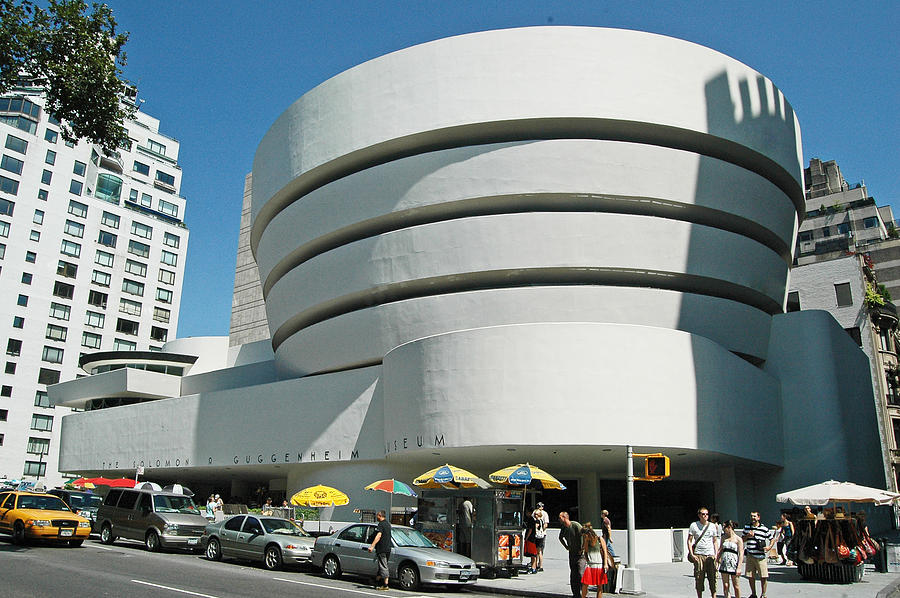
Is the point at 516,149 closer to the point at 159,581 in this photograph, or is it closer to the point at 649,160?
the point at 649,160

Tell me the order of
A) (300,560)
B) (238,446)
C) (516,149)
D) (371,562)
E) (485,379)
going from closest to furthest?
(371,562)
(300,560)
(485,379)
(516,149)
(238,446)

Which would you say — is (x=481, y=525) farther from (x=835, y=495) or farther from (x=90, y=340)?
(x=90, y=340)

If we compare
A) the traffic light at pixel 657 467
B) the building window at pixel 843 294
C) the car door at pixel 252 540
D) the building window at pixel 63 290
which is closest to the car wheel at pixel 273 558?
the car door at pixel 252 540

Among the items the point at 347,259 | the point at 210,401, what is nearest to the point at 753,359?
the point at 347,259

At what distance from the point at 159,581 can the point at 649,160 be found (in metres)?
24.8

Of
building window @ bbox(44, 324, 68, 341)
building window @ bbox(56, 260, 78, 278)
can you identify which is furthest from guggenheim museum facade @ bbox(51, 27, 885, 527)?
building window @ bbox(56, 260, 78, 278)

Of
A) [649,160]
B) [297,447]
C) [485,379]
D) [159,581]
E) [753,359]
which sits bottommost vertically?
[159,581]

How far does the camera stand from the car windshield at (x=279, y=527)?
1966cm

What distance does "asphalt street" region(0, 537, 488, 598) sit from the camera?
1228 cm

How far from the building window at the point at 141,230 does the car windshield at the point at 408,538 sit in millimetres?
70888

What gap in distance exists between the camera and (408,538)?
1716cm

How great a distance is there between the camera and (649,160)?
3114 centimetres

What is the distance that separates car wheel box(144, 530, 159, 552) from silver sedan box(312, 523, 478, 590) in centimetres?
601

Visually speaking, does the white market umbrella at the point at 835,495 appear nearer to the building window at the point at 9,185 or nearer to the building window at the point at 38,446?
the building window at the point at 38,446
